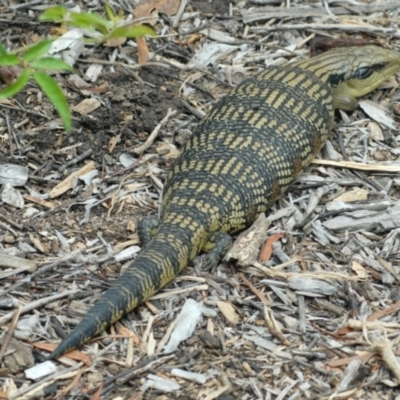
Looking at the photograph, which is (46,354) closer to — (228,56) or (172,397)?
(172,397)

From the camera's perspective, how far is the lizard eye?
813 cm

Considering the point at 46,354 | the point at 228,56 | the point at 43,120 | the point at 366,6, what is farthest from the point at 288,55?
the point at 46,354

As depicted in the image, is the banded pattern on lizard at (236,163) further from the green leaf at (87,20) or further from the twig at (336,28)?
the green leaf at (87,20)

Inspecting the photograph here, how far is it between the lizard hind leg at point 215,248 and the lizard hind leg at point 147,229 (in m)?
0.39

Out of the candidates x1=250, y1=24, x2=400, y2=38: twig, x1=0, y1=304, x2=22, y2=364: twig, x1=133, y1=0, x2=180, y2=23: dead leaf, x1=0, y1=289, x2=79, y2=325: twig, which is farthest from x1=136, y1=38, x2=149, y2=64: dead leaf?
x1=0, y1=304, x2=22, y2=364: twig

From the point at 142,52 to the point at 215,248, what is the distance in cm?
270

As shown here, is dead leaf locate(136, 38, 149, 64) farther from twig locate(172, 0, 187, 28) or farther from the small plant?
the small plant

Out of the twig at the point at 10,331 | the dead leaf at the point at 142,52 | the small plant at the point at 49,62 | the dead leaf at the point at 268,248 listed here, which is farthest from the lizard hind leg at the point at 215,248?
the dead leaf at the point at 142,52

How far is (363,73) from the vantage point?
814cm

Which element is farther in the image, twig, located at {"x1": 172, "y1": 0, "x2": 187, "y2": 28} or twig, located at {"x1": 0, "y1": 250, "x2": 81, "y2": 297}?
twig, located at {"x1": 172, "y1": 0, "x2": 187, "y2": 28}

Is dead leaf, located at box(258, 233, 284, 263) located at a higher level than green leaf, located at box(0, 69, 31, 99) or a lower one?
lower

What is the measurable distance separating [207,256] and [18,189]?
5.56 ft

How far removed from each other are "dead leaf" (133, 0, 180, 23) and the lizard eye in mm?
1988

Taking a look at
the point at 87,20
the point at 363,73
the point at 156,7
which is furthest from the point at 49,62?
the point at 363,73
